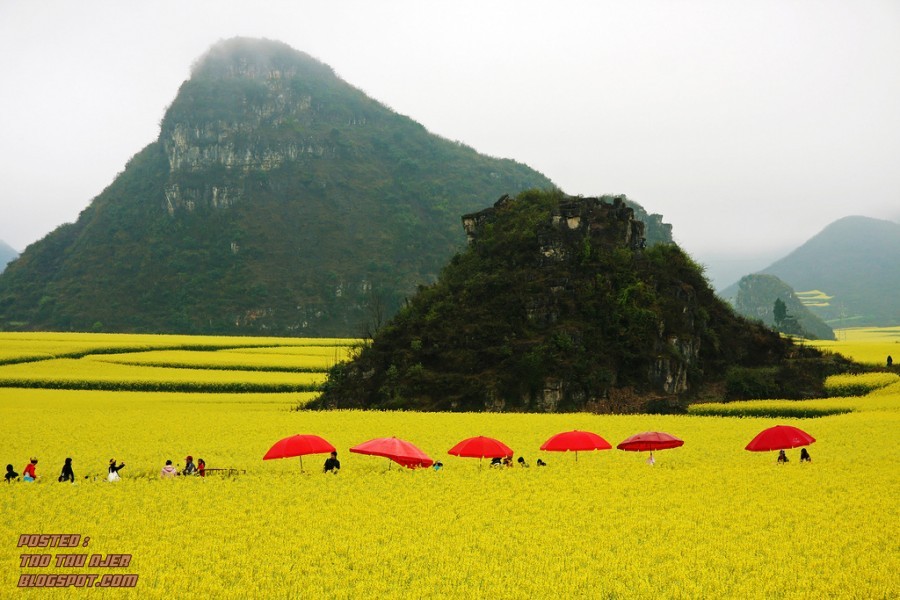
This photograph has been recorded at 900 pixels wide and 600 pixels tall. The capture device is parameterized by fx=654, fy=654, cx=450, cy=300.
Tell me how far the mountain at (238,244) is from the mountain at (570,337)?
8326 centimetres

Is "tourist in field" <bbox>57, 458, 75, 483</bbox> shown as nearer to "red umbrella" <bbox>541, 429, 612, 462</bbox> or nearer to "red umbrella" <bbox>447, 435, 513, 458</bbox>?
"red umbrella" <bbox>447, 435, 513, 458</bbox>

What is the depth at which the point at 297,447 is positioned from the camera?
23781mm

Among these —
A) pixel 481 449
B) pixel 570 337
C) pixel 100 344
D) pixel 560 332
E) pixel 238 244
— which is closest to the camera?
pixel 481 449

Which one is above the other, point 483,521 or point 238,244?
point 238,244

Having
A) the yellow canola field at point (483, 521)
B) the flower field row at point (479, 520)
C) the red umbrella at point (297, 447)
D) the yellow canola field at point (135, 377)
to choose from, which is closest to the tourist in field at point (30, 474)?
the flower field row at point (479, 520)

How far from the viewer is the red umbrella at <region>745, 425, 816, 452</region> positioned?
2470 cm

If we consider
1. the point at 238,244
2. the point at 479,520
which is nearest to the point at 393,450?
the point at 479,520

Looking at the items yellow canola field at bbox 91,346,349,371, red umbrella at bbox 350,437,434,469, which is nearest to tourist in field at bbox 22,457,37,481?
red umbrella at bbox 350,437,434,469

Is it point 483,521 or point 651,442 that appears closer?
point 483,521

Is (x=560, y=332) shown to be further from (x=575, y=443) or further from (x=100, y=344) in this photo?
A: (x=100, y=344)

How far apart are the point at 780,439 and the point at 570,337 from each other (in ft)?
95.6

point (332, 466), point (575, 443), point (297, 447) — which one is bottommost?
point (332, 466)

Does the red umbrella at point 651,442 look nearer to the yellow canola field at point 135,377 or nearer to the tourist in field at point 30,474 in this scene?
the tourist in field at point 30,474

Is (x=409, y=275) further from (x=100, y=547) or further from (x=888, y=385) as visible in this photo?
(x=100, y=547)
